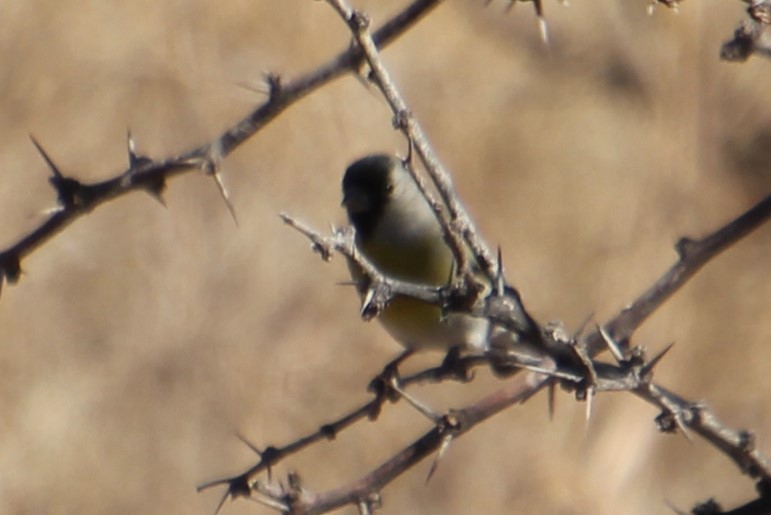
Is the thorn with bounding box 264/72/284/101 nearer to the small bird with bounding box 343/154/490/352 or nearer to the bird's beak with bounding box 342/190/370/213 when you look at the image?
the small bird with bounding box 343/154/490/352

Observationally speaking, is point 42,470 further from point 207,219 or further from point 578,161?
point 578,161

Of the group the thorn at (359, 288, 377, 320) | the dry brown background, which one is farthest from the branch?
the dry brown background

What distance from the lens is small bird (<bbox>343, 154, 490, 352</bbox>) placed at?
4309 mm

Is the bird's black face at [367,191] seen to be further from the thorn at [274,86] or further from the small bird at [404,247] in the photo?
the thorn at [274,86]

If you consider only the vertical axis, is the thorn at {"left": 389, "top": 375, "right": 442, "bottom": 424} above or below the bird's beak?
below

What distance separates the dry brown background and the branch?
16.5 feet

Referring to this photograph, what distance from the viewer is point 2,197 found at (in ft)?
26.5

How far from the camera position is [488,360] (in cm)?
280

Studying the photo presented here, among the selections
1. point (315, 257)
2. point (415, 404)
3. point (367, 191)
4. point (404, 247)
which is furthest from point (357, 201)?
point (315, 257)

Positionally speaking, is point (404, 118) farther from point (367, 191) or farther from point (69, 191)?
point (367, 191)

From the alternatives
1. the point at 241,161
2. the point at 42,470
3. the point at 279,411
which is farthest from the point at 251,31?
the point at 42,470

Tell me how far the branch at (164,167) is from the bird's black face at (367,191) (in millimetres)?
1639

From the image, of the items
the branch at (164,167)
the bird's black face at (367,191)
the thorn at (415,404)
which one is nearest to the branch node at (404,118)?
the branch at (164,167)

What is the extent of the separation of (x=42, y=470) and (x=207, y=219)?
64.9 inches
